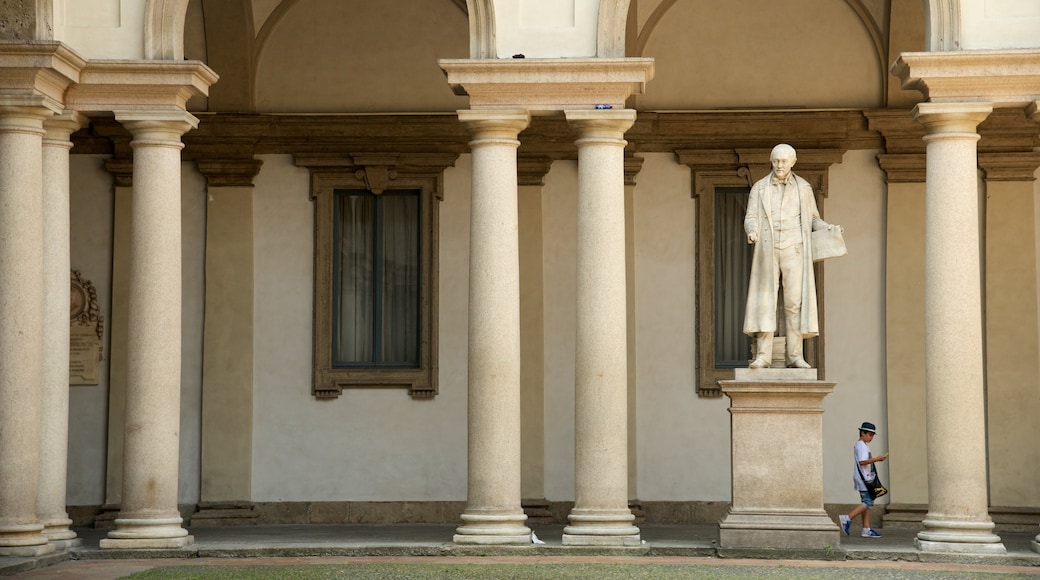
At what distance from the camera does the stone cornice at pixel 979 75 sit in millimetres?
15648

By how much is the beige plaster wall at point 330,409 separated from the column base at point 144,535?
14.1 feet

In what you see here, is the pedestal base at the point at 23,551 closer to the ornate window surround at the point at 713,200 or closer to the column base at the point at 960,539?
the ornate window surround at the point at 713,200

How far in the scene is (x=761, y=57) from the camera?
20.4 m

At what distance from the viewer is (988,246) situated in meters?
19.5

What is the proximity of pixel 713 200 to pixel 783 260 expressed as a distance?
14.7 feet

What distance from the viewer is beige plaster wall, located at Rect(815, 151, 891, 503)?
1981cm

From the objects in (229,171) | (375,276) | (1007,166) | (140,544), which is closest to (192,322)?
(229,171)

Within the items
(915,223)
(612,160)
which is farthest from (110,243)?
(915,223)

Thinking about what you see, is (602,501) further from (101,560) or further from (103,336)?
(103,336)

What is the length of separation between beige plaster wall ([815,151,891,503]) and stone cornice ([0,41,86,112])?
995 cm

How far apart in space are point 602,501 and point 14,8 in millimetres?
8009

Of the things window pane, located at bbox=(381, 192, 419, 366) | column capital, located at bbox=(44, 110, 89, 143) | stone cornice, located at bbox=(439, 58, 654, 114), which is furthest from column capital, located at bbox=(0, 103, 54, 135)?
window pane, located at bbox=(381, 192, 419, 366)

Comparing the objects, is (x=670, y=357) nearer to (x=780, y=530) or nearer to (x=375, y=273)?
(x=375, y=273)

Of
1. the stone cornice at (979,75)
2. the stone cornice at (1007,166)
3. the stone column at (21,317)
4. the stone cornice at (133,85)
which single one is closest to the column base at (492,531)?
the stone column at (21,317)
